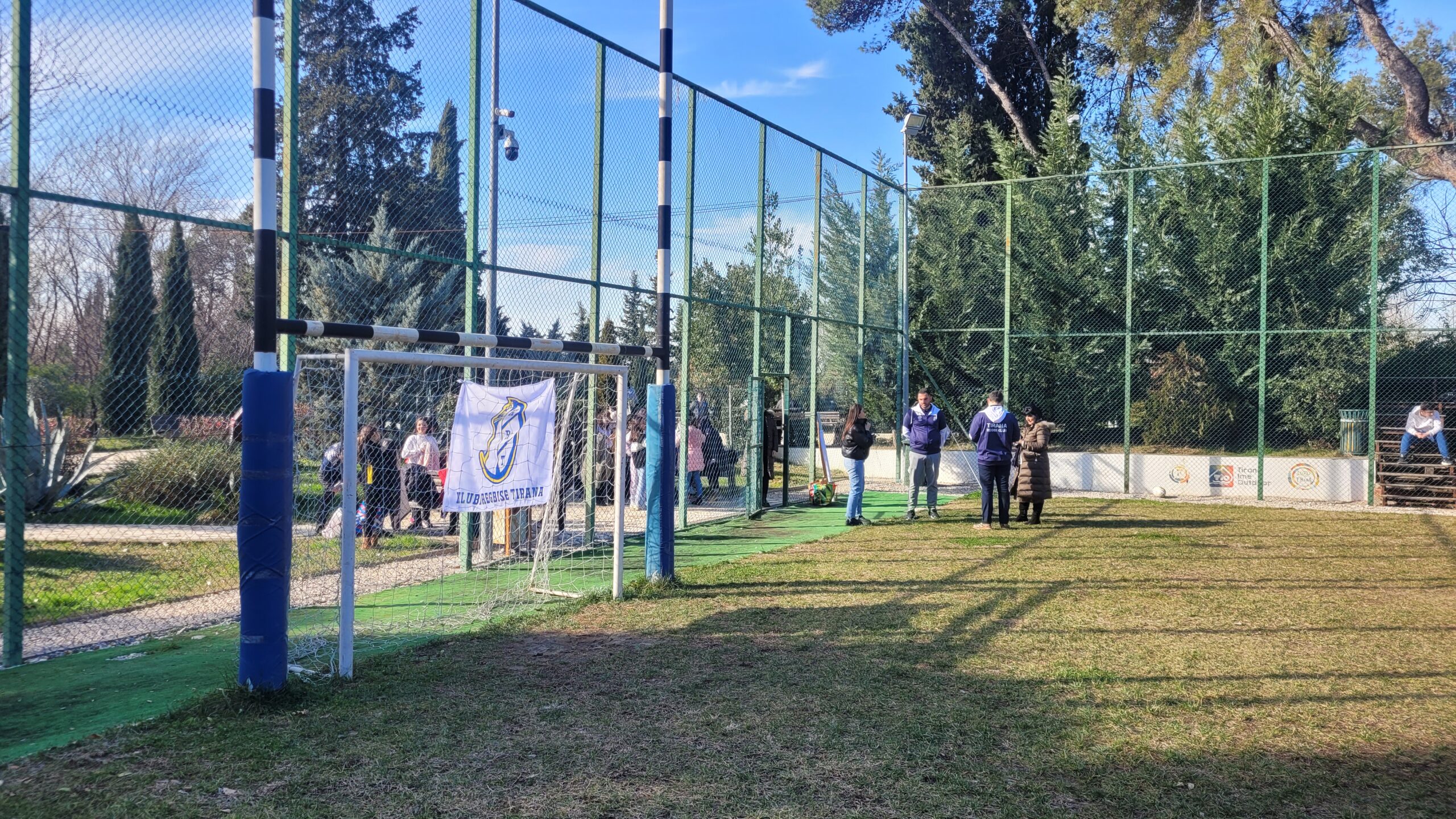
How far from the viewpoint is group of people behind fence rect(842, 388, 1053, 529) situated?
12195 millimetres

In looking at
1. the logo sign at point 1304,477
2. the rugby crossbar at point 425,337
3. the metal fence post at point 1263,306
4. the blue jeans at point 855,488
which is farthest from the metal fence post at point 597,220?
the logo sign at point 1304,477

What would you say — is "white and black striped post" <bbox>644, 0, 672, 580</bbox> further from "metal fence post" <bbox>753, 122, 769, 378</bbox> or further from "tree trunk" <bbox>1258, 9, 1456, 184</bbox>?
"tree trunk" <bbox>1258, 9, 1456, 184</bbox>

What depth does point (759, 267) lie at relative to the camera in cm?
1363

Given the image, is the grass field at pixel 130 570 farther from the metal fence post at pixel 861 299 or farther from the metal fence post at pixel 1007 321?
the metal fence post at pixel 1007 321

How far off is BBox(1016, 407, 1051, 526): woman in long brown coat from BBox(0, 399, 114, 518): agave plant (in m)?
9.82

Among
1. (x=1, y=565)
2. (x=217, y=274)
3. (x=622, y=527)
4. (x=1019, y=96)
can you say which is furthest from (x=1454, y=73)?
(x=1, y=565)

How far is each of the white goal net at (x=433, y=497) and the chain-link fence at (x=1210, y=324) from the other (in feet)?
35.8

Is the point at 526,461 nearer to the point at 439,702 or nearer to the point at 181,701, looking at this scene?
the point at 439,702

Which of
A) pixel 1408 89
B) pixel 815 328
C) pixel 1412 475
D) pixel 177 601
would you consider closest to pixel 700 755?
pixel 177 601

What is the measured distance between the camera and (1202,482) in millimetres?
16766

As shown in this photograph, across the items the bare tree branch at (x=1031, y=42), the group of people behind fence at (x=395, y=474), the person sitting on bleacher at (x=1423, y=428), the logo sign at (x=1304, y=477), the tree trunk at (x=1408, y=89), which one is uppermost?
the bare tree branch at (x=1031, y=42)

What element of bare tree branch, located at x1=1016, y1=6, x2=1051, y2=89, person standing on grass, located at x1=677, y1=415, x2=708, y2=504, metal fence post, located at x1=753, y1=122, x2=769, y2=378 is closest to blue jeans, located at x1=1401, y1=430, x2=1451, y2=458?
metal fence post, located at x1=753, y1=122, x2=769, y2=378

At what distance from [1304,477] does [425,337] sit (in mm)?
15109

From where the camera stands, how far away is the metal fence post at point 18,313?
19.0 feet
